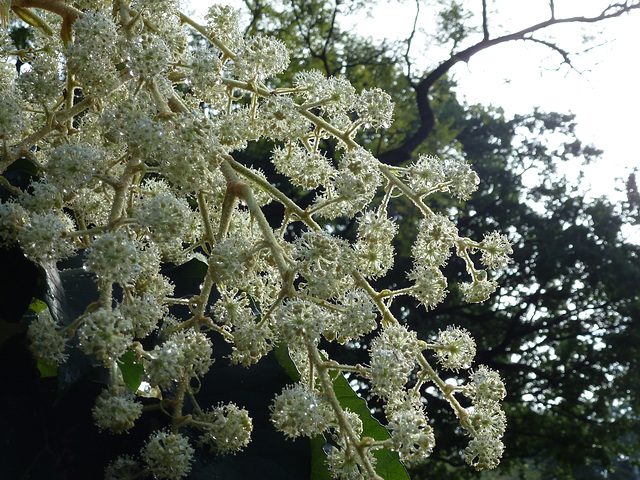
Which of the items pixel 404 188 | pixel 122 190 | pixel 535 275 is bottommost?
pixel 122 190

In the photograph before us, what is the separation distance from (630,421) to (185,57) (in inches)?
300

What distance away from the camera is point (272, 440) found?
60cm

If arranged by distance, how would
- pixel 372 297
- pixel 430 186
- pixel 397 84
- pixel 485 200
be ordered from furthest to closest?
pixel 485 200 < pixel 397 84 < pixel 430 186 < pixel 372 297

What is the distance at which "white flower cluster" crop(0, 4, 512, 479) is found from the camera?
0.52m

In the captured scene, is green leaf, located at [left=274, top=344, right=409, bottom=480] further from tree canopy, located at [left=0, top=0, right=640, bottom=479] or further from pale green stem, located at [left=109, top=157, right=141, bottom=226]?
tree canopy, located at [left=0, top=0, right=640, bottom=479]

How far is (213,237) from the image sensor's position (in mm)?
648

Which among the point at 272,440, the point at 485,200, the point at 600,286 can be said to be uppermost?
the point at 485,200

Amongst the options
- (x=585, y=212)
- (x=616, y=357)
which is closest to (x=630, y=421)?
(x=616, y=357)

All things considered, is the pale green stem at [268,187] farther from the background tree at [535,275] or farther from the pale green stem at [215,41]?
the background tree at [535,275]

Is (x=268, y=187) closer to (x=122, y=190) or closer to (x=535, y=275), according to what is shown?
(x=122, y=190)

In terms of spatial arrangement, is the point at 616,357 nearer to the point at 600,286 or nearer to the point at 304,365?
the point at 600,286

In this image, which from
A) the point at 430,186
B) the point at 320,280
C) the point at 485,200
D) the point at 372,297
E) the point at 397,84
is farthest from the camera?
the point at 485,200

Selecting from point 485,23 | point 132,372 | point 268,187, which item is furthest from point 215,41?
point 485,23

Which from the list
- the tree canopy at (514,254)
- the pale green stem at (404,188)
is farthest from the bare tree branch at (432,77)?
the pale green stem at (404,188)
